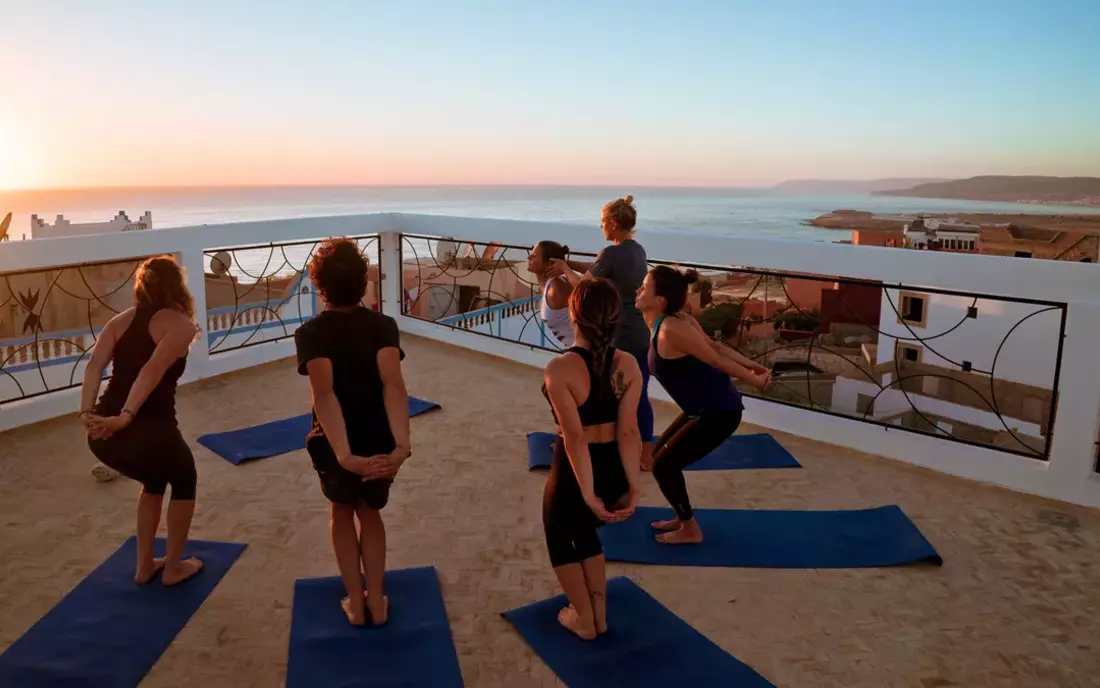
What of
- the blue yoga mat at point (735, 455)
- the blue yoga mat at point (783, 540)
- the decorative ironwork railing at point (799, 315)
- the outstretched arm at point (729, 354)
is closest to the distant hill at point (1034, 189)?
the decorative ironwork railing at point (799, 315)

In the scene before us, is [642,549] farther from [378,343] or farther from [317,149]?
[317,149]

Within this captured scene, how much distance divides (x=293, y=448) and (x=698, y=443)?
277cm

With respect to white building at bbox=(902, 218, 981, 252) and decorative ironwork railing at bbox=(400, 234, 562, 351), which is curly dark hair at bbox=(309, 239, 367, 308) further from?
white building at bbox=(902, 218, 981, 252)

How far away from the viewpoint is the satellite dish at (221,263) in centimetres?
680

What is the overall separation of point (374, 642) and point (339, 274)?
1.37 meters

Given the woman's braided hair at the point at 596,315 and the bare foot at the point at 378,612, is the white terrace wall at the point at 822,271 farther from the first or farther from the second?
the bare foot at the point at 378,612

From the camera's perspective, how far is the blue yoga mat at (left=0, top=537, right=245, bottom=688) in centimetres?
262

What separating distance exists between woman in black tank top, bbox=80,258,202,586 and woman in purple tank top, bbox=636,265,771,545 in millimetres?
2001

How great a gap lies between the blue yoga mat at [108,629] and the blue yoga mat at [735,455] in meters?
1.98

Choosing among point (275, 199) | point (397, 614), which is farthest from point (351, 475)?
point (275, 199)

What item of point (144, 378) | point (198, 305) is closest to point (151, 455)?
point (144, 378)

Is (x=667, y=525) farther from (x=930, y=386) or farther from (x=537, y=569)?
(x=930, y=386)

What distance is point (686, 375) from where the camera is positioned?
11.6 feet

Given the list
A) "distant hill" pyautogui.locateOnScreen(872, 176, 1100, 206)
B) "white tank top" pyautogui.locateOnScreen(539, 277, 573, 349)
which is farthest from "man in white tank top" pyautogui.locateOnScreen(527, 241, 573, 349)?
"distant hill" pyautogui.locateOnScreen(872, 176, 1100, 206)
